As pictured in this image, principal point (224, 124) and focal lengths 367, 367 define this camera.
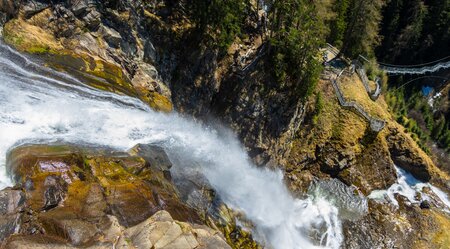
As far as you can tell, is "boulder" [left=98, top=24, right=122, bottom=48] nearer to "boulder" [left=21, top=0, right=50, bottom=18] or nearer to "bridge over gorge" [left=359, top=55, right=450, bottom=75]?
"boulder" [left=21, top=0, right=50, bottom=18]

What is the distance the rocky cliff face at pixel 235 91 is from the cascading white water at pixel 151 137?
1340mm

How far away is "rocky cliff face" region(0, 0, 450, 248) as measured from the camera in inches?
906

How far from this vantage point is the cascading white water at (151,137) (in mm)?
17453

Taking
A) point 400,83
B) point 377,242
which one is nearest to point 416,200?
point 377,242

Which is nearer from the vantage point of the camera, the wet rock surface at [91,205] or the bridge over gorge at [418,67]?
the wet rock surface at [91,205]

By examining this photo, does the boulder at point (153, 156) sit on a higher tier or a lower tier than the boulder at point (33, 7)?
lower

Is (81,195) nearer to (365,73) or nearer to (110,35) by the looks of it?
(110,35)

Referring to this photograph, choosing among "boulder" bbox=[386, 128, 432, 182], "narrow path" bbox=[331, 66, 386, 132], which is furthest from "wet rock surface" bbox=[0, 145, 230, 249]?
"boulder" bbox=[386, 128, 432, 182]

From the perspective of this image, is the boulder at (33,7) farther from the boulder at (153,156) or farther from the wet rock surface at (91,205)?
the boulder at (153,156)

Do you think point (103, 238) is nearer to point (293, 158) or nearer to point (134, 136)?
point (134, 136)

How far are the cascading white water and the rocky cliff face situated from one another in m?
1.34

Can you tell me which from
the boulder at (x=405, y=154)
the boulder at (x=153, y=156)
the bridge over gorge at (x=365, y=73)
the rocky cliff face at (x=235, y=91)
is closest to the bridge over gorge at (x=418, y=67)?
the bridge over gorge at (x=365, y=73)

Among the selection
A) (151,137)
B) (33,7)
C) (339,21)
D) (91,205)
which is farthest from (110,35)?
(339,21)

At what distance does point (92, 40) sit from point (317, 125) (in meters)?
20.1
